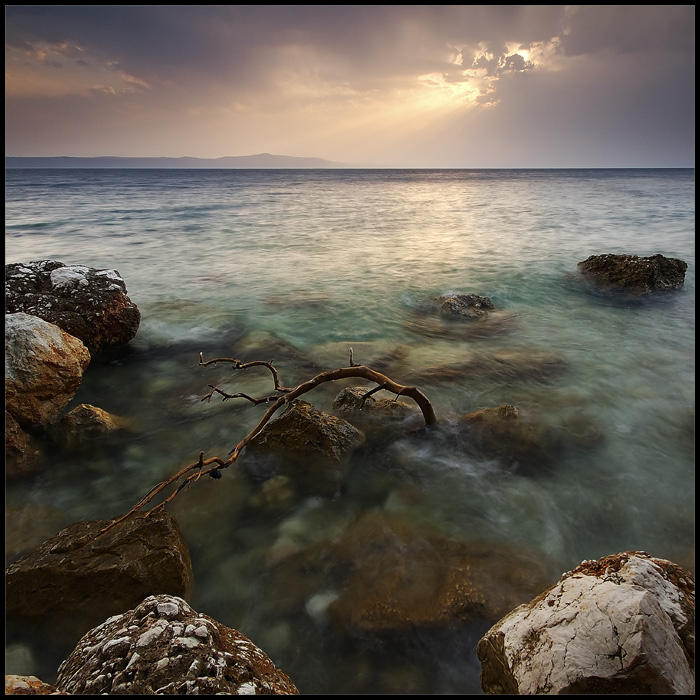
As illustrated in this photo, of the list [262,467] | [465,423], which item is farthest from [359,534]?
[465,423]

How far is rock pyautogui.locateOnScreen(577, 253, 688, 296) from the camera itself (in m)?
10.2

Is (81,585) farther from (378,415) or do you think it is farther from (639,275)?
(639,275)

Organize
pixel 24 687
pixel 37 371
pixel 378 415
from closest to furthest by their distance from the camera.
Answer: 1. pixel 24 687
2. pixel 37 371
3. pixel 378 415

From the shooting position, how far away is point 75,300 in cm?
648

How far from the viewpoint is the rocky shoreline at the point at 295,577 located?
182 centimetres

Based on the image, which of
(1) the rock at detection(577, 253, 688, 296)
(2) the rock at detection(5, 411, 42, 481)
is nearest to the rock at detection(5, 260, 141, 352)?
(2) the rock at detection(5, 411, 42, 481)

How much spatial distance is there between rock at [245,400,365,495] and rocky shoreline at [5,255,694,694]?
2 cm

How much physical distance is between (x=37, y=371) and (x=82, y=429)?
86cm

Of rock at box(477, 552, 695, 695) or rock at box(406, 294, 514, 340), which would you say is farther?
rock at box(406, 294, 514, 340)

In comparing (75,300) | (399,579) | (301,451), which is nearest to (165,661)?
(399,579)

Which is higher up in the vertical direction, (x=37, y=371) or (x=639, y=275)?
(x=639, y=275)

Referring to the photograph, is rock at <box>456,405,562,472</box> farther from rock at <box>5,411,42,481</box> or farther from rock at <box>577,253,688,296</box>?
rock at <box>577,253,688,296</box>

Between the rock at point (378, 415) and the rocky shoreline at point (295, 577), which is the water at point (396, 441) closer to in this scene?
the rocky shoreline at point (295, 577)

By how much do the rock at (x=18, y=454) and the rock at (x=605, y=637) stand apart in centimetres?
493
